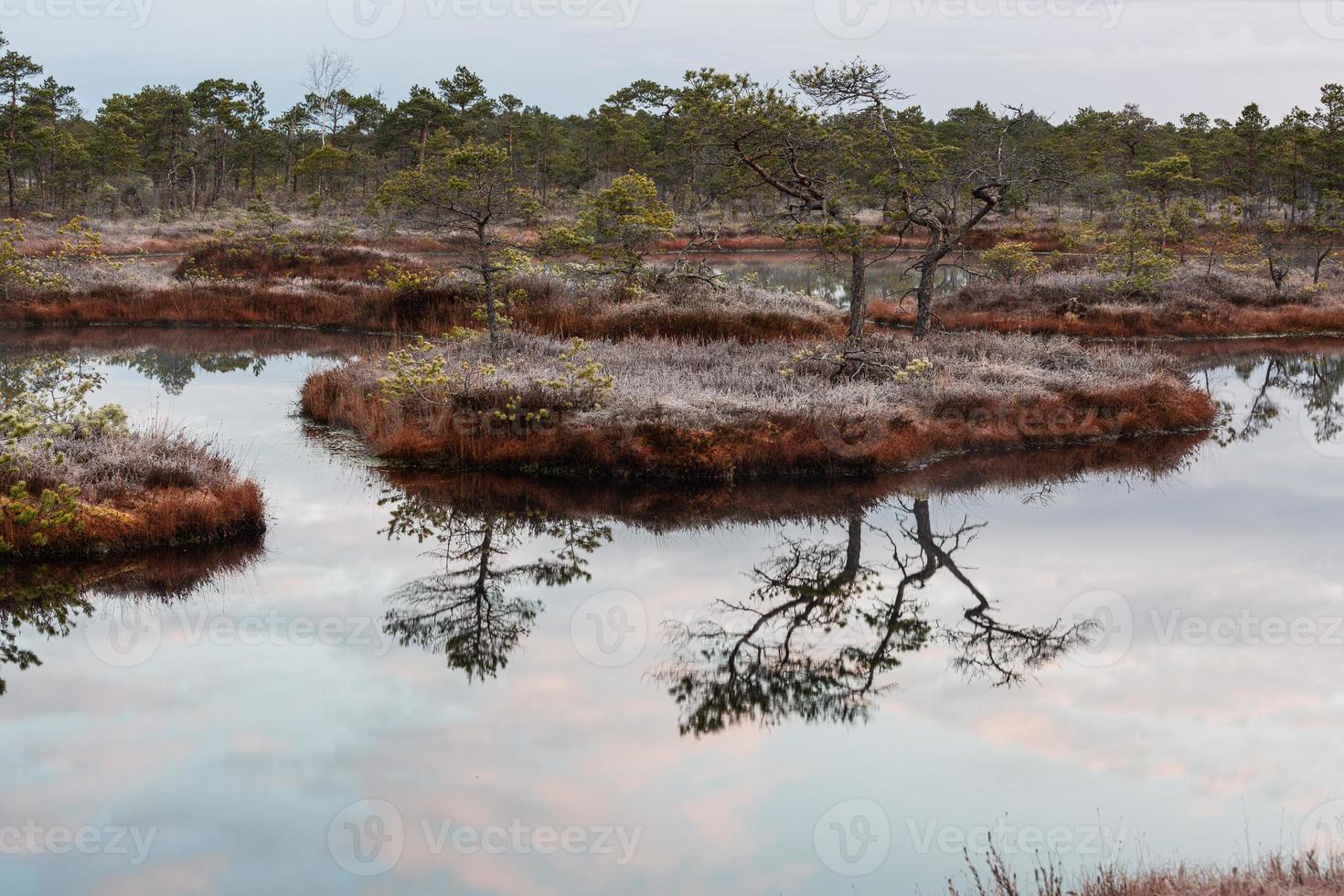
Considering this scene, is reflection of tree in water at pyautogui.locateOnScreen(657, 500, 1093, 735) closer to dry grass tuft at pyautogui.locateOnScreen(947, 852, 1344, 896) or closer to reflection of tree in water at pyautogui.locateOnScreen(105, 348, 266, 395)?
dry grass tuft at pyautogui.locateOnScreen(947, 852, 1344, 896)

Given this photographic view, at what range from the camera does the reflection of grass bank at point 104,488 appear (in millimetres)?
13188

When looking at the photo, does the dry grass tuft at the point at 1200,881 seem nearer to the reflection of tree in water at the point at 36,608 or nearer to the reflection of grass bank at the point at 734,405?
the reflection of tree in water at the point at 36,608

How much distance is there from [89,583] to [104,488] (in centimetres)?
224

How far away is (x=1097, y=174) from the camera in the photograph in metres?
76.4

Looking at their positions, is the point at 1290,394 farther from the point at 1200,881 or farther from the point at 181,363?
the point at 181,363

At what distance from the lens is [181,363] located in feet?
96.5

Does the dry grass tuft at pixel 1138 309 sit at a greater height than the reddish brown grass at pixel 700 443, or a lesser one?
greater

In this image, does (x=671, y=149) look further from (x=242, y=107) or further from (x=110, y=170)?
(x=110, y=170)

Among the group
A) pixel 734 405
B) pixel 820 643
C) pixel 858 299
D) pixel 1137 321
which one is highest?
pixel 858 299

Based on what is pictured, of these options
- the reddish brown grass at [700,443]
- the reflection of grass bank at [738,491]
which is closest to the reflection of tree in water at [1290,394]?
the reflection of grass bank at [738,491]

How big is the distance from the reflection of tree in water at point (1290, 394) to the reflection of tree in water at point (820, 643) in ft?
40.2

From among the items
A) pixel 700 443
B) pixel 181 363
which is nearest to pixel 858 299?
pixel 700 443

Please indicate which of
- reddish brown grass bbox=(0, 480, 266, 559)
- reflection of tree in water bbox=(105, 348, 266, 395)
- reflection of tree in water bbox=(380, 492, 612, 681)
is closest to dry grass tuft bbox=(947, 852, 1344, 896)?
reflection of tree in water bbox=(380, 492, 612, 681)

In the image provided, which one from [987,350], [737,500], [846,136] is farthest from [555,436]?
[987,350]
